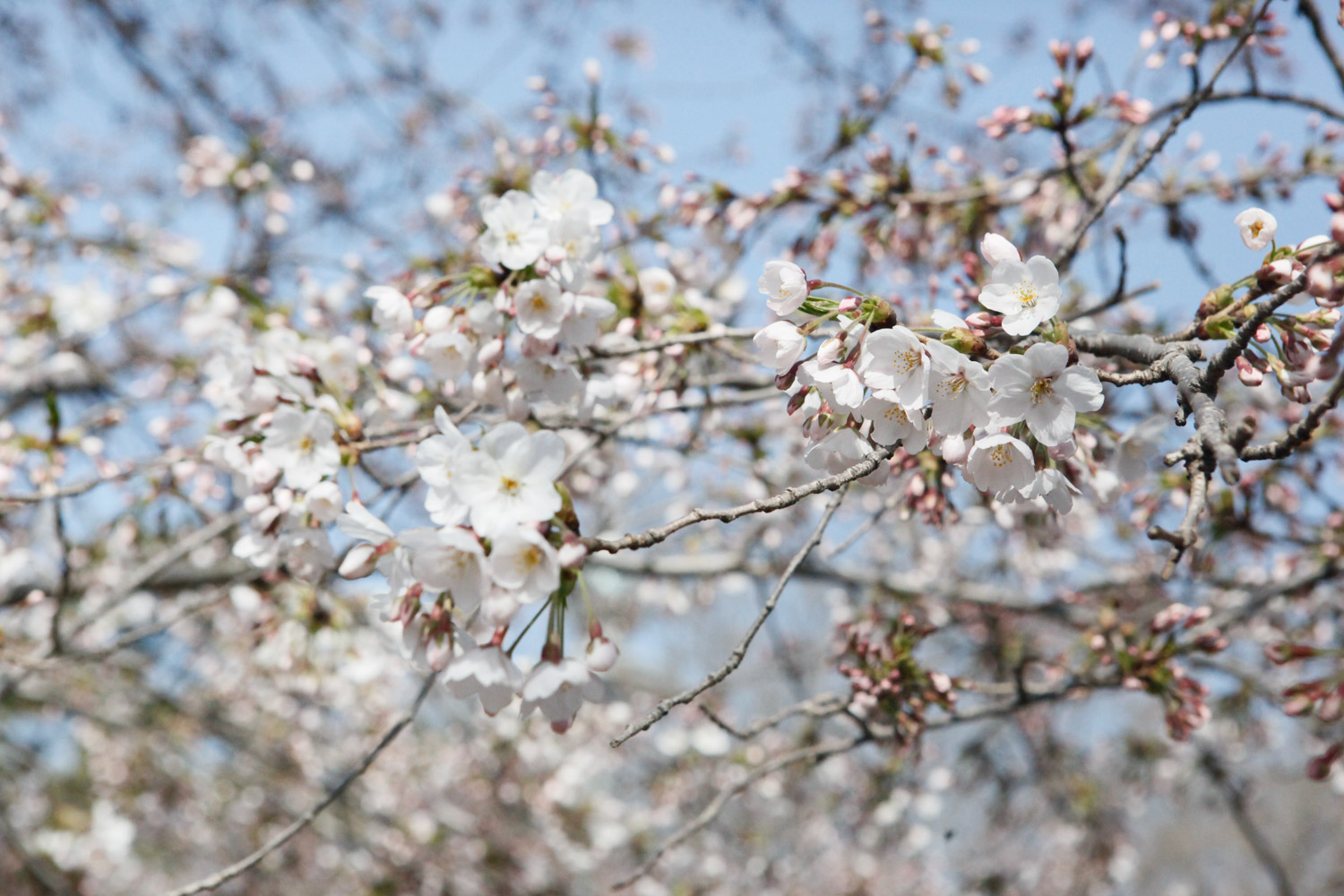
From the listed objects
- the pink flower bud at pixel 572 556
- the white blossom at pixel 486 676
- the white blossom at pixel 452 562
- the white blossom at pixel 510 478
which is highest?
the white blossom at pixel 510 478

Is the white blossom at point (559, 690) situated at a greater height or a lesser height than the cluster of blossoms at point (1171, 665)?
lesser

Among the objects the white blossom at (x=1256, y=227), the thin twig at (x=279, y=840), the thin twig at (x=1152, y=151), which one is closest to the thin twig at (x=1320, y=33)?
the thin twig at (x=1152, y=151)

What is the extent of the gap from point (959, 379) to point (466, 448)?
31.2 inches

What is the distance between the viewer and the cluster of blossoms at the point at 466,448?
3.86 feet

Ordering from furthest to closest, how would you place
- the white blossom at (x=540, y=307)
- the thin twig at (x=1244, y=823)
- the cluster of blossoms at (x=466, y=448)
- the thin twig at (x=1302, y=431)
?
the thin twig at (x=1244, y=823) < the white blossom at (x=540, y=307) < the cluster of blossoms at (x=466, y=448) < the thin twig at (x=1302, y=431)

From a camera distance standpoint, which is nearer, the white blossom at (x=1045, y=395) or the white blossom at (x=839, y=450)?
the white blossom at (x=1045, y=395)

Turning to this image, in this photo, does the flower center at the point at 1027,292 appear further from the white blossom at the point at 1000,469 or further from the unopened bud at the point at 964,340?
the white blossom at the point at 1000,469

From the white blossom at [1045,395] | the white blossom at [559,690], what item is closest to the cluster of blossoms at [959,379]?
the white blossom at [1045,395]

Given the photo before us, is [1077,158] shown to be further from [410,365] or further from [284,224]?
[284,224]

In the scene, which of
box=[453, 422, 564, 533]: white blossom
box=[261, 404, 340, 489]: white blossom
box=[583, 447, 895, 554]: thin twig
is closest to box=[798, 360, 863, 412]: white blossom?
box=[583, 447, 895, 554]: thin twig

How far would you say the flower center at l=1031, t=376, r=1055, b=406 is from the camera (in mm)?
1188

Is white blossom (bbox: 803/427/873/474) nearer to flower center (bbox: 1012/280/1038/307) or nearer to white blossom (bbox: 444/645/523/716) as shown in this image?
flower center (bbox: 1012/280/1038/307)

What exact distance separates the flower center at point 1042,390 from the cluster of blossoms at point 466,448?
0.74 metres

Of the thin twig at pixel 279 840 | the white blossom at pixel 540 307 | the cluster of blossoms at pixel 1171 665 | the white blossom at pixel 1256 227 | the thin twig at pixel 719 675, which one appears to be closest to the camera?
the thin twig at pixel 719 675
